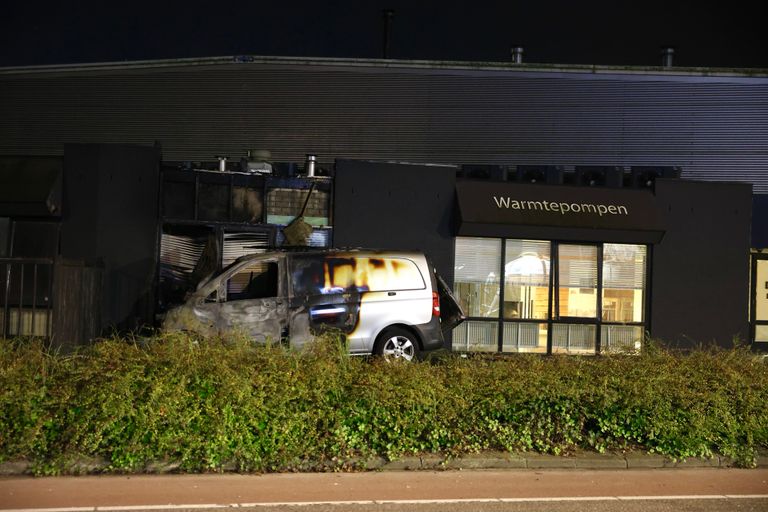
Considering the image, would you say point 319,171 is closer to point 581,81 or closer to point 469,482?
point 581,81

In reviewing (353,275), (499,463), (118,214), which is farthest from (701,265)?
(118,214)

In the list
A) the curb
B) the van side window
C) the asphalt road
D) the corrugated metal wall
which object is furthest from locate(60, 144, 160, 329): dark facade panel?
the asphalt road

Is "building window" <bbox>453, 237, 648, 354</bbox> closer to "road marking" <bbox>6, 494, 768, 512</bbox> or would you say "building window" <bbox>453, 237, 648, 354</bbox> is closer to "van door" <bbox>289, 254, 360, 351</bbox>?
"van door" <bbox>289, 254, 360, 351</bbox>

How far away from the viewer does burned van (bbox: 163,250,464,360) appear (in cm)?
1434

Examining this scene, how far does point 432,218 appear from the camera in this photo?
18.9 metres

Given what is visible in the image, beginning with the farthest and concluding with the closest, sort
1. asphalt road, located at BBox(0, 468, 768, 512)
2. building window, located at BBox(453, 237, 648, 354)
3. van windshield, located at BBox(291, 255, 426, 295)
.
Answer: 1. building window, located at BBox(453, 237, 648, 354)
2. van windshield, located at BBox(291, 255, 426, 295)
3. asphalt road, located at BBox(0, 468, 768, 512)

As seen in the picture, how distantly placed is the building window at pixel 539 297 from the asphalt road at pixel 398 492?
936 centimetres

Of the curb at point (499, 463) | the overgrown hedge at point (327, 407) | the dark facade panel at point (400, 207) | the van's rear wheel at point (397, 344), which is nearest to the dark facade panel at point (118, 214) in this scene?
the dark facade panel at point (400, 207)

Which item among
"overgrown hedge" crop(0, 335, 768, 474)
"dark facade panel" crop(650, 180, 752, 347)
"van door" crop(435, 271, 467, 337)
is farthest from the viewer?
"dark facade panel" crop(650, 180, 752, 347)

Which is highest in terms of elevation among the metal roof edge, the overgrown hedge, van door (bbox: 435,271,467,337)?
the metal roof edge

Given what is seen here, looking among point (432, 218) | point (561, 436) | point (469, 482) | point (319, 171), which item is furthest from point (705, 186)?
point (469, 482)

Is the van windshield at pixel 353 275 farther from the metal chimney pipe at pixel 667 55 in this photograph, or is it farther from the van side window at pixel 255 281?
the metal chimney pipe at pixel 667 55

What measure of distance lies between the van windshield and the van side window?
400 millimetres

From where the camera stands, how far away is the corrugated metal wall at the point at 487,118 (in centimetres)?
2264
